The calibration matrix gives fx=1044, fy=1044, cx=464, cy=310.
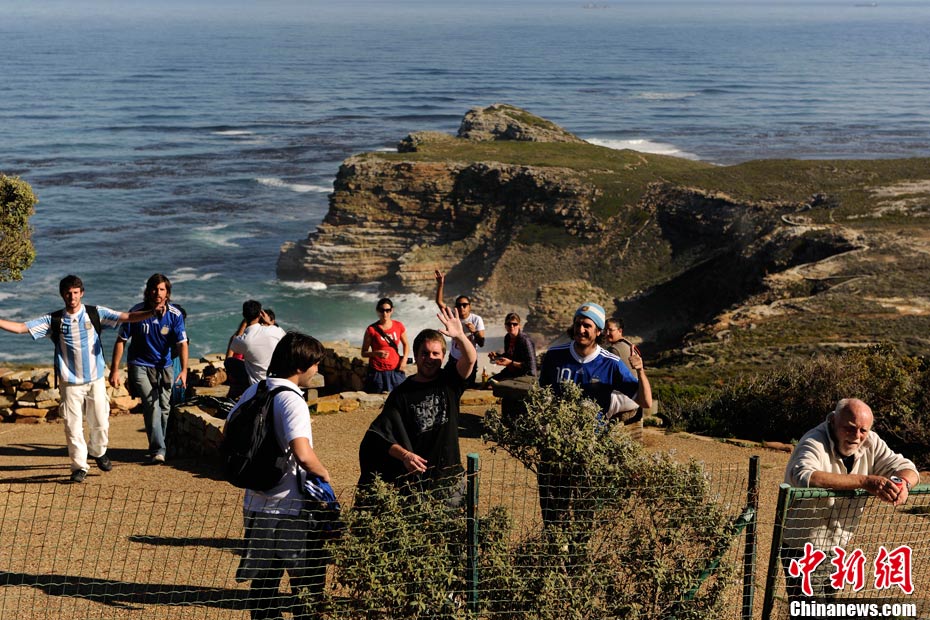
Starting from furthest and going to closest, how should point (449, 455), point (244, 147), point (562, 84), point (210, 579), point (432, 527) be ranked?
1. point (562, 84)
2. point (244, 147)
3. point (210, 579)
4. point (449, 455)
5. point (432, 527)

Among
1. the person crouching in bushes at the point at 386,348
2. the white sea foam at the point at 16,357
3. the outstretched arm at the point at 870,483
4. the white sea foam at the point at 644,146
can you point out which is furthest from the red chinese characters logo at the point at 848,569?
the white sea foam at the point at 644,146

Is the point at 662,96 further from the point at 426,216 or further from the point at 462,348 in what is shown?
the point at 462,348

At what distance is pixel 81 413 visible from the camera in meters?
9.70

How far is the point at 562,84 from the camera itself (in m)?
191

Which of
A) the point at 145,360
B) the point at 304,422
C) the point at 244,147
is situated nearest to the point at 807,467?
the point at 304,422

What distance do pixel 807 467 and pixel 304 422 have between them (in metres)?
3.01

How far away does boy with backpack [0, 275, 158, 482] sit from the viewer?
363 inches

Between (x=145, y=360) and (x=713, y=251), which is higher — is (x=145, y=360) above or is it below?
above

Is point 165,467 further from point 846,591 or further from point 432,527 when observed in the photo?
point 846,591

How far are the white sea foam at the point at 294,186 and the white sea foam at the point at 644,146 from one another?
124 ft

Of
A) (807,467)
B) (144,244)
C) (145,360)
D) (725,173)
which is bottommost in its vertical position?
(144,244)

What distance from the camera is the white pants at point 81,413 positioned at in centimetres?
955

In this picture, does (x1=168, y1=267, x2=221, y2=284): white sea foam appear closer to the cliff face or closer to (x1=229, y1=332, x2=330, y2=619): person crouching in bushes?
the cliff face

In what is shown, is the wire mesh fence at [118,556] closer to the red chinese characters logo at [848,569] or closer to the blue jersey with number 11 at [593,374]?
the blue jersey with number 11 at [593,374]
